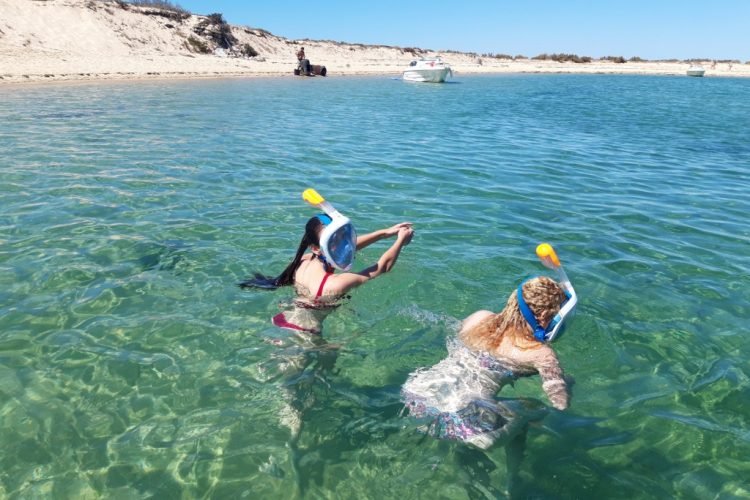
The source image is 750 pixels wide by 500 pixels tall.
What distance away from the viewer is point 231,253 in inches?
278

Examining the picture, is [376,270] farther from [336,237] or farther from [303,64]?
[303,64]

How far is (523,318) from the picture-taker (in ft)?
12.4

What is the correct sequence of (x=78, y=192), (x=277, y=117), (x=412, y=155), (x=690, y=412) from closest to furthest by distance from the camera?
(x=690, y=412)
(x=78, y=192)
(x=412, y=155)
(x=277, y=117)

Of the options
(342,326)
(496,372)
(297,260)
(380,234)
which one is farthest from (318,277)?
(496,372)

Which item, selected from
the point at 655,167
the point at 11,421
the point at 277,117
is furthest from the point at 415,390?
the point at 277,117

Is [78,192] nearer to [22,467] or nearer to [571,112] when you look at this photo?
[22,467]

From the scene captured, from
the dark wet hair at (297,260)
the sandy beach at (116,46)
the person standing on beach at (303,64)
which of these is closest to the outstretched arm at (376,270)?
the dark wet hair at (297,260)

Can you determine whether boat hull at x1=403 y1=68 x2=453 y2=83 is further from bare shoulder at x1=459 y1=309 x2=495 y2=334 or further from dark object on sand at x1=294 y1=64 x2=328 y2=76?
bare shoulder at x1=459 y1=309 x2=495 y2=334

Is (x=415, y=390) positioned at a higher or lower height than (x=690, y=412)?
higher

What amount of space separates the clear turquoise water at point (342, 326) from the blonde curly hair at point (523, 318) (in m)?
0.72

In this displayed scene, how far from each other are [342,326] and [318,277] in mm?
1098

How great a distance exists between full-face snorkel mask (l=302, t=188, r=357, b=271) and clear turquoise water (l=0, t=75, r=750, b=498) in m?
1.07

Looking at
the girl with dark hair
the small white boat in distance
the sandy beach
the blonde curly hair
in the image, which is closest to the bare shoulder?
the blonde curly hair

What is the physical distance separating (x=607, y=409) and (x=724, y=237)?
5.38 meters
